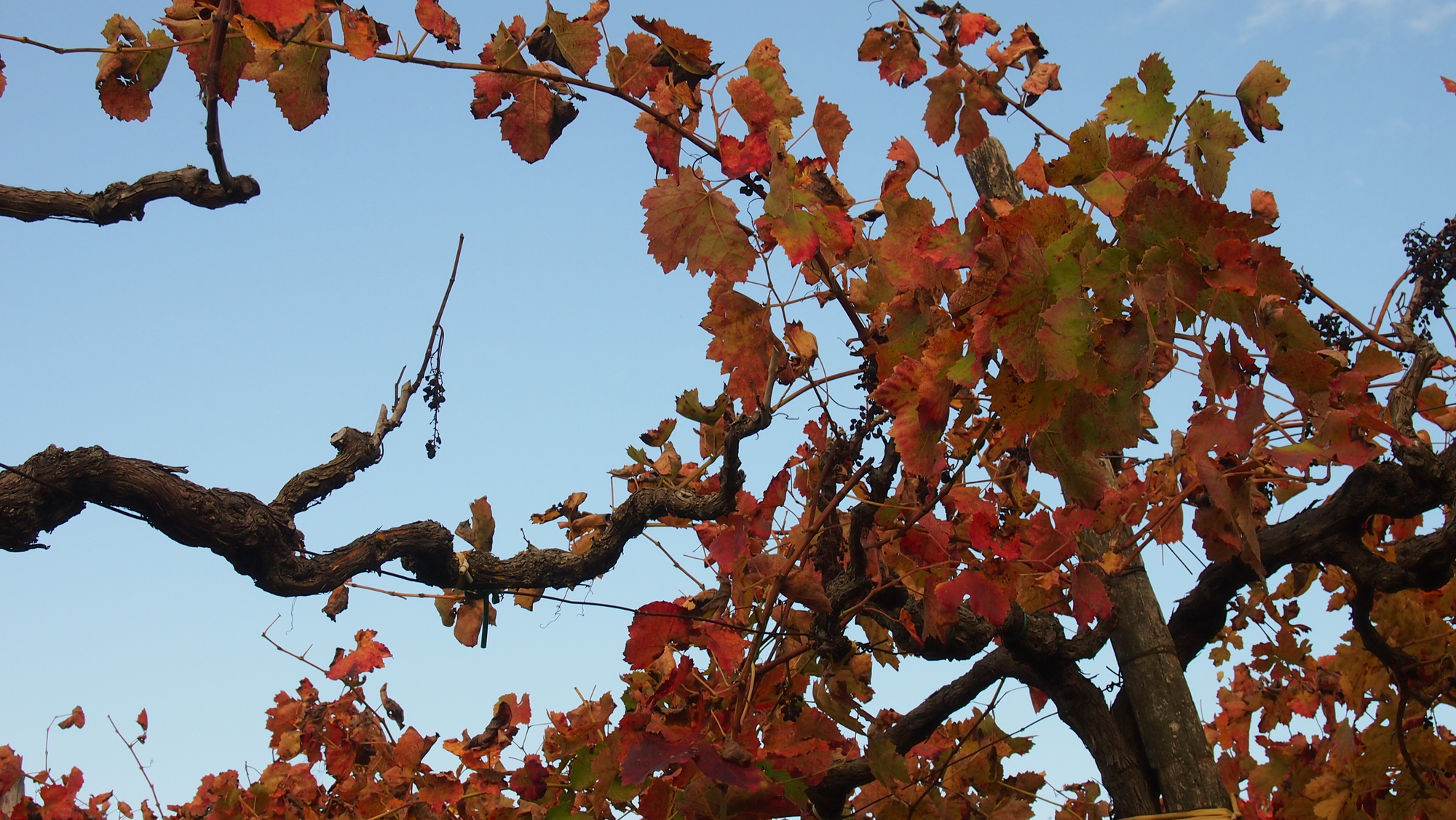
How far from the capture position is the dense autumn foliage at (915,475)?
60.6 inches

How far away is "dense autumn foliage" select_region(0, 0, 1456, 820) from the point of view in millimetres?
1538

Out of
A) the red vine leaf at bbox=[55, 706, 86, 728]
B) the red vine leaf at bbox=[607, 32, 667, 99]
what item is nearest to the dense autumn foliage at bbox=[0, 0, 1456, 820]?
the red vine leaf at bbox=[607, 32, 667, 99]

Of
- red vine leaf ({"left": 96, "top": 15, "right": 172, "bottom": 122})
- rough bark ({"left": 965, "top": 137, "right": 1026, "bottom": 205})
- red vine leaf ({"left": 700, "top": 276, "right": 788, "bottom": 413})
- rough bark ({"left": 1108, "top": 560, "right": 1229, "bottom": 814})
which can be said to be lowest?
rough bark ({"left": 1108, "top": 560, "right": 1229, "bottom": 814})

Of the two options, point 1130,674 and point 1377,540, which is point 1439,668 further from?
point 1130,674

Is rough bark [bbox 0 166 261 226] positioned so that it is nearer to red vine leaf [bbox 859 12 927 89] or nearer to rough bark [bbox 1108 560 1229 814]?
red vine leaf [bbox 859 12 927 89]

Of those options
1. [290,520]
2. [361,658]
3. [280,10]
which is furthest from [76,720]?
[280,10]

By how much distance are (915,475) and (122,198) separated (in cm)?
Result: 195

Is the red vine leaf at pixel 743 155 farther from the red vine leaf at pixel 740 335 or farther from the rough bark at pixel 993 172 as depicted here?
the rough bark at pixel 993 172

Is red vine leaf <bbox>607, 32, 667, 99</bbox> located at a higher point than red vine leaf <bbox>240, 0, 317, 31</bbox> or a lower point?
higher

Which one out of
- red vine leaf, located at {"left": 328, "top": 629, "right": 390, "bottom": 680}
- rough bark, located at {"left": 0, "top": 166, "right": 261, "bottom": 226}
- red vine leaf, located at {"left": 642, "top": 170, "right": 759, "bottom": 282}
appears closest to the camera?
red vine leaf, located at {"left": 642, "top": 170, "right": 759, "bottom": 282}

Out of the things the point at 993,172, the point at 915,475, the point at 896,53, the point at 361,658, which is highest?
the point at 993,172

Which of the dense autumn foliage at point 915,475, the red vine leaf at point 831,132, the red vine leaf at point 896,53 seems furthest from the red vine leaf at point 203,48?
the red vine leaf at point 896,53

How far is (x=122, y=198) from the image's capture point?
2.26 m

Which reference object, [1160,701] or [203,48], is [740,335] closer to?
[203,48]
